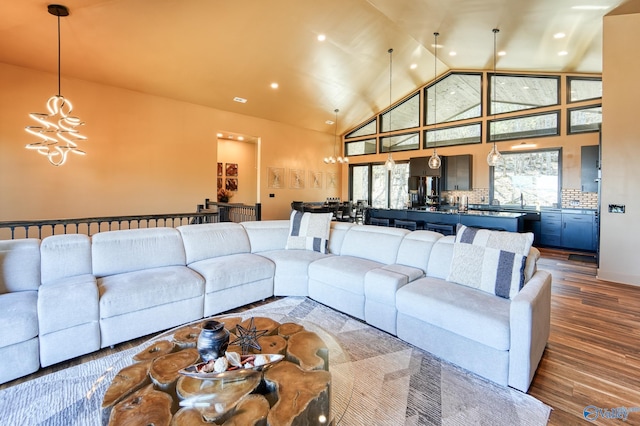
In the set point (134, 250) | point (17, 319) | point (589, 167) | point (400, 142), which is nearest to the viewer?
point (17, 319)

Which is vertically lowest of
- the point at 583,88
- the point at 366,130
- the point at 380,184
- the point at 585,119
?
the point at 380,184

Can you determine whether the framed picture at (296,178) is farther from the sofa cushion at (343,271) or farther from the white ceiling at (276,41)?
the sofa cushion at (343,271)

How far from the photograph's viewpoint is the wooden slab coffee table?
117 cm

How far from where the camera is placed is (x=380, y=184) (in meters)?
10.5

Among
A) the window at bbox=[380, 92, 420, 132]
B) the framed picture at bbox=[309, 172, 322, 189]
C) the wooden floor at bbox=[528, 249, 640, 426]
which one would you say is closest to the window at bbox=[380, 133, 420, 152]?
the window at bbox=[380, 92, 420, 132]

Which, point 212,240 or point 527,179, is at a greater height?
point 527,179

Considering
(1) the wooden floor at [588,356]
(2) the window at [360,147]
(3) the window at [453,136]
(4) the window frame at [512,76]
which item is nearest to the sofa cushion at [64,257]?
(1) the wooden floor at [588,356]

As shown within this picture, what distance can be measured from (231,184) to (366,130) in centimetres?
517

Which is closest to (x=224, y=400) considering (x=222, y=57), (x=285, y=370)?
(x=285, y=370)

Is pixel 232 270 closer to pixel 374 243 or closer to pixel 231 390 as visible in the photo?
pixel 374 243

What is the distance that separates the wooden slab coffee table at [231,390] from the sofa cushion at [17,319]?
3.34ft

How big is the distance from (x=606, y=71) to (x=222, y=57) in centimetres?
649

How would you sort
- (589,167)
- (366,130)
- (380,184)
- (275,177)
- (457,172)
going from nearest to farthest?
(589,167) < (457,172) < (275,177) < (380,184) < (366,130)

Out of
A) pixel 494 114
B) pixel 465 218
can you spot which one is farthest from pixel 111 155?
pixel 494 114
